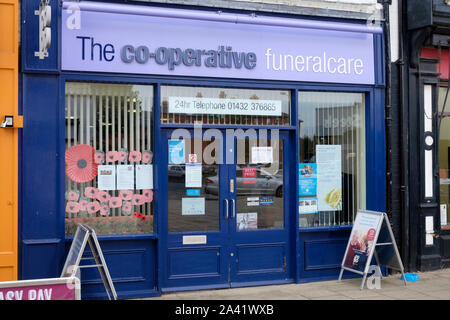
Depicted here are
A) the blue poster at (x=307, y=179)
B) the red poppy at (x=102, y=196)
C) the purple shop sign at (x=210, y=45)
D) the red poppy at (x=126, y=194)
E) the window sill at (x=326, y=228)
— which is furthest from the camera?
the blue poster at (x=307, y=179)

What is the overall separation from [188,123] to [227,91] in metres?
0.73

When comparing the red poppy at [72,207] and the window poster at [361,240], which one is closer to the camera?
the red poppy at [72,207]

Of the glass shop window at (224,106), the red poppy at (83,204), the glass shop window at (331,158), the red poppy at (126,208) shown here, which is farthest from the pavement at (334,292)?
the glass shop window at (224,106)

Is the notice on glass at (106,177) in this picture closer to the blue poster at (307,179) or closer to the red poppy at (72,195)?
the red poppy at (72,195)

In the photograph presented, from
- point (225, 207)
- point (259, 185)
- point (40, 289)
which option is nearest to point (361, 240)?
point (259, 185)

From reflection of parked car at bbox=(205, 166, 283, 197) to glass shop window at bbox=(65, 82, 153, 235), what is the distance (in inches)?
34.6

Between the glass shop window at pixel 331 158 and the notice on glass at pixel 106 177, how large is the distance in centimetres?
268

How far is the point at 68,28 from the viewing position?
6.36m

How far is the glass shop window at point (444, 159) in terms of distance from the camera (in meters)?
8.45

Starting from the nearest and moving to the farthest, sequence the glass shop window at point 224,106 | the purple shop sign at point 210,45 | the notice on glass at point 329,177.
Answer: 1. the purple shop sign at point 210,45
2. the glass shop window at point 224,106
3. the notice on glass at point 329,177

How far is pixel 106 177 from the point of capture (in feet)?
21.9

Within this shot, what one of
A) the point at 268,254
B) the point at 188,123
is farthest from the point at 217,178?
the point at 268,254

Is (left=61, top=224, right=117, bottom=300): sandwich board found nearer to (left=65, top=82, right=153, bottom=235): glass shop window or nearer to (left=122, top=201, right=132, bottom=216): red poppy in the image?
(left=65, top=82, right=153, bottom=235): glass shop window

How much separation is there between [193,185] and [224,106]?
1.18m
